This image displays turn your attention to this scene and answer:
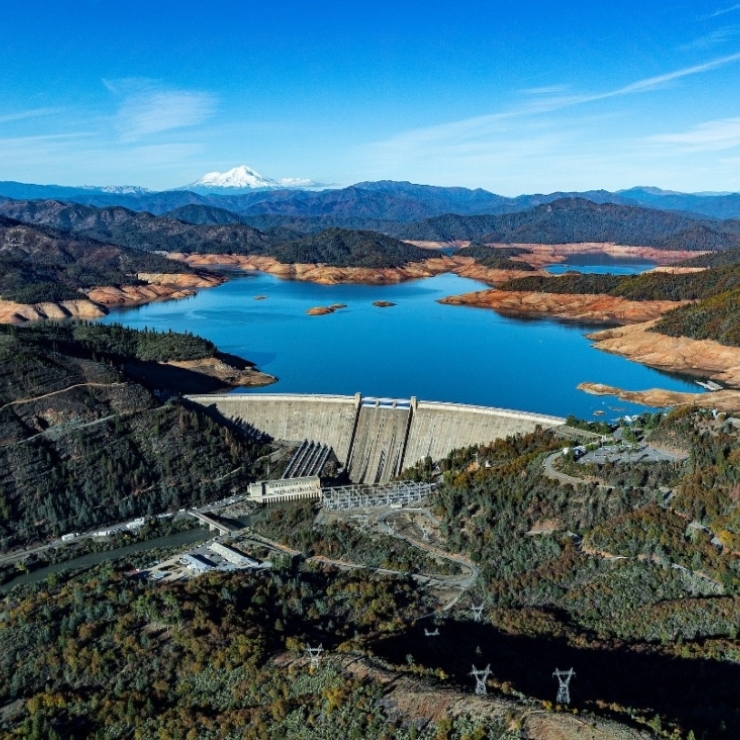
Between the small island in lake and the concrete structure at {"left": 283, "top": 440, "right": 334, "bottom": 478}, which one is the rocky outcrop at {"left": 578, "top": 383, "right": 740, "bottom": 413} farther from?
the small island in lake

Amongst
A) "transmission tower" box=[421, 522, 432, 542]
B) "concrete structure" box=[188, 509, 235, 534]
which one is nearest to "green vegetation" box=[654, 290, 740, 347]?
"transmission tower" box=[421, 522, 432, 542]

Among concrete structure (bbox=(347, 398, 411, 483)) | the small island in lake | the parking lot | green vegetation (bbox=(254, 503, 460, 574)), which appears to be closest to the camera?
green vegetation (bbox=(254, 503, 460, 574))

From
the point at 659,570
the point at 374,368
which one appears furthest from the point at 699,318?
the point at 659,570

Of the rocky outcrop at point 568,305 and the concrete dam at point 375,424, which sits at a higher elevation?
the rocky outcrop at point 568,305

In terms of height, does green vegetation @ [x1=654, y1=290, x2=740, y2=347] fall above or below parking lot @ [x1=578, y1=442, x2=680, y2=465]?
above

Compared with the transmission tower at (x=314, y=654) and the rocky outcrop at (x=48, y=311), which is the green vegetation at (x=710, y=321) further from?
the rocky outcrop at (x=48, y=311)

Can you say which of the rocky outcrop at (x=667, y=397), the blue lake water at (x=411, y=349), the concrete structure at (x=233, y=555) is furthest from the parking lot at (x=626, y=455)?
the rocky outcrop at (x=667, y=397)
